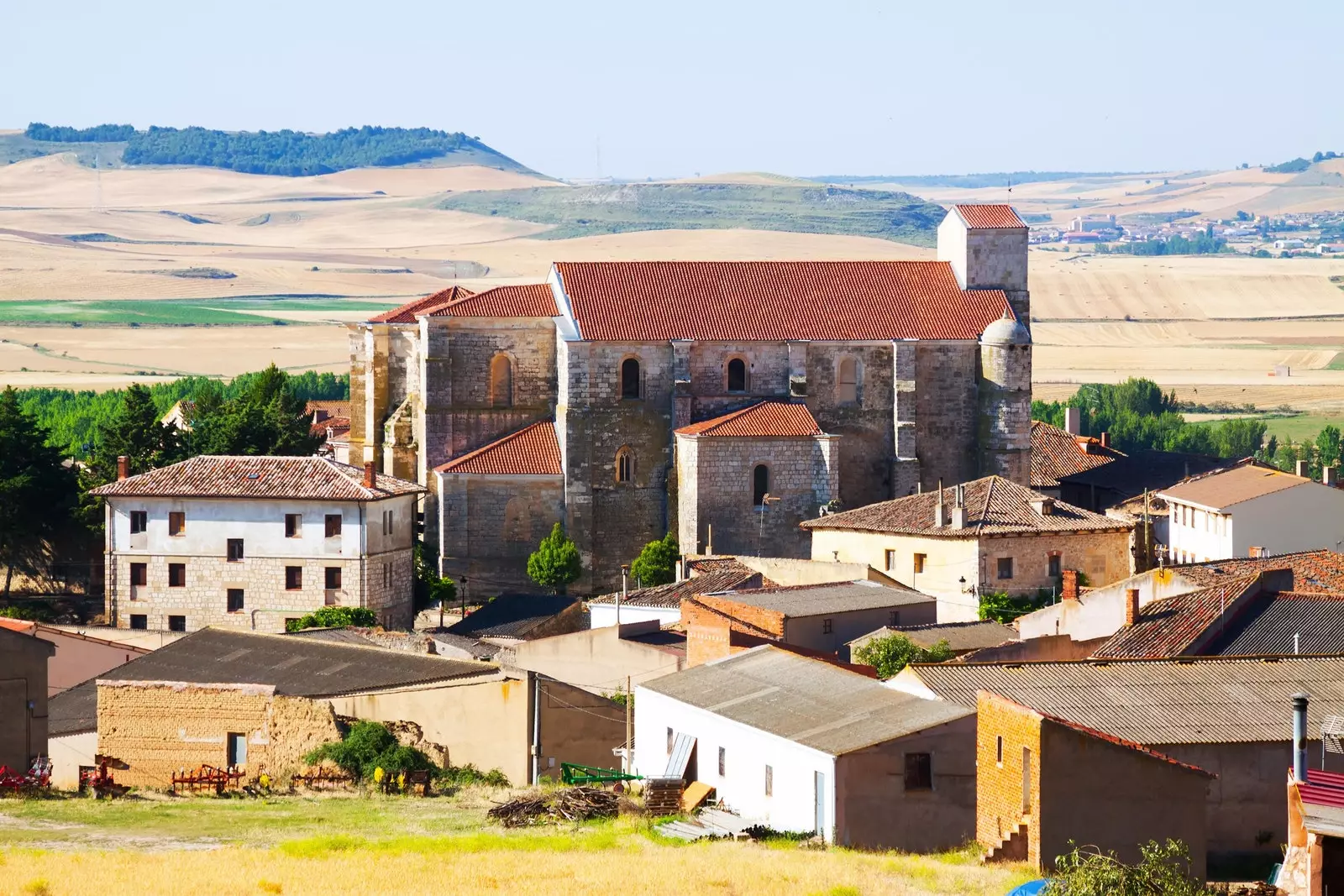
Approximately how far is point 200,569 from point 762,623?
1762cm

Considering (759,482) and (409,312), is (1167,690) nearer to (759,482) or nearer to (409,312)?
(759,482)

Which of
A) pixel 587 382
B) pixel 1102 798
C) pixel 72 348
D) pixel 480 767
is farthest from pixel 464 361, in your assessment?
pixel 72 348

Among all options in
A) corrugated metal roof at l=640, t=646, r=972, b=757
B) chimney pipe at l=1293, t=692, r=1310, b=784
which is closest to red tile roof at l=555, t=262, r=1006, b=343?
corrugated metal roof at l=640, t=646, r=972, b=757

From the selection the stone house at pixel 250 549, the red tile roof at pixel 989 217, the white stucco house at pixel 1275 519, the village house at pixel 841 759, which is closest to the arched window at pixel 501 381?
the stone house at pixel 250 549

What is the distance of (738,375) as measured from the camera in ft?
199

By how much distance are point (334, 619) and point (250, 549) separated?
14.0 feet

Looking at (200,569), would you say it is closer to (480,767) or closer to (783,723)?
(480,767)

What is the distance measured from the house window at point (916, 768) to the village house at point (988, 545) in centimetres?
1950

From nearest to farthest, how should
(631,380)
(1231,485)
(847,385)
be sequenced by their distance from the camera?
(1231,485) < (631,380) < (847,385)

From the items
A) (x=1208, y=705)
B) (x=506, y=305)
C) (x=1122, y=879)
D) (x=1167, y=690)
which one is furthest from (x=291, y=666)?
(x=506, y=305)

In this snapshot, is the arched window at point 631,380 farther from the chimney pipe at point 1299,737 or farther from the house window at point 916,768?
the chimney pipe at point 1299,737

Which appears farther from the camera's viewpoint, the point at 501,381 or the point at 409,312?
the point at 409,312

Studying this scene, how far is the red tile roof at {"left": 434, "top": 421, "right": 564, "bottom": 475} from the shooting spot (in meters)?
58.2

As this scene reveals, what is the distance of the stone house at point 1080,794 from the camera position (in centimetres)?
2525
